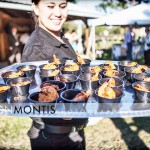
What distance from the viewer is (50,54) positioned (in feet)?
10.3

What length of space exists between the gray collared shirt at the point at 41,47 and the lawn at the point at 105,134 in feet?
7.08

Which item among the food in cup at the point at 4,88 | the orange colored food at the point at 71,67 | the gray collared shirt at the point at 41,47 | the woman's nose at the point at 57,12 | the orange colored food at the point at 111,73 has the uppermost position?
the woman's nose at the point at 57,12

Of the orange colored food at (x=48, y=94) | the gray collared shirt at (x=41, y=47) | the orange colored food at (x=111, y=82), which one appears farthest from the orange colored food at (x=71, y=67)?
the orange colored food at (x=48, y=94)

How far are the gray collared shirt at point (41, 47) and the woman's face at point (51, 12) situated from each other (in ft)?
0.45

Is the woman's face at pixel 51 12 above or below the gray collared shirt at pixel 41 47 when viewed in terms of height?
above

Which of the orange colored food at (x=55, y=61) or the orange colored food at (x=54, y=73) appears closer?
the orange colored food at (x=54, y=73)

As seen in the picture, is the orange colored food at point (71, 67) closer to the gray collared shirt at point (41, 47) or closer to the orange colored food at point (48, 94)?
the gray collared shirt at point (41, 47)

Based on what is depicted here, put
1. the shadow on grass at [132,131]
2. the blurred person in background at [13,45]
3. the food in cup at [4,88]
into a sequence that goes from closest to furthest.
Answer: the food in cup at [4,88] → the shadow on grass at [132,131] → the blurred person in background at [13,45]

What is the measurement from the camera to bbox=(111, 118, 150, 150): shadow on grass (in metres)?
4.39

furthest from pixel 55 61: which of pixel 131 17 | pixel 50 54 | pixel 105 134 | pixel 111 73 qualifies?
pixel 131 17

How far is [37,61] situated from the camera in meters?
3.17

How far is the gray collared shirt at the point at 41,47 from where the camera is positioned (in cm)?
296

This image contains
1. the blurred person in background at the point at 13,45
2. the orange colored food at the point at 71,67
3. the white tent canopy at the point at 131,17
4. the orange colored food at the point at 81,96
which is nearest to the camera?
the orange colored food at the point at 81,96

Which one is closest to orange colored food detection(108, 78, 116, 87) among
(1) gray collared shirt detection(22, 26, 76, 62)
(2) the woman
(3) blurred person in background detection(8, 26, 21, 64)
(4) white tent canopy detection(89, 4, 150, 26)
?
(2) the woman
